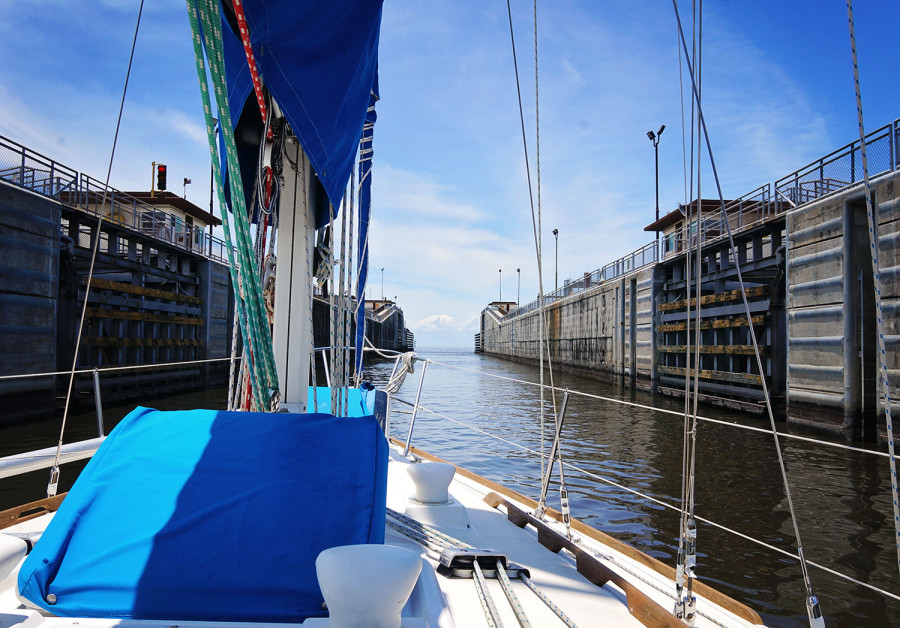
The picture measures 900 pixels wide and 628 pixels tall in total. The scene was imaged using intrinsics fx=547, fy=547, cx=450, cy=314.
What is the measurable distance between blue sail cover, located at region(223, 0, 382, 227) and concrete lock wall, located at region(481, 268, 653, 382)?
1692 cm

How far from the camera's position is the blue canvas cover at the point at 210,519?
61.6 inches

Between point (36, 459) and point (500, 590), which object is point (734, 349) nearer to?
point (500, 590)

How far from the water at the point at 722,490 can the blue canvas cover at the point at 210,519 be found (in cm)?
240

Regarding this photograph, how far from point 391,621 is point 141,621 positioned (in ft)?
2.45

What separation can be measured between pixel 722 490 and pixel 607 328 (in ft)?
53.2

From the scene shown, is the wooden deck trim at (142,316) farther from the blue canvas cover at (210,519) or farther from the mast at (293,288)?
the blue canvas cover at (210,519)

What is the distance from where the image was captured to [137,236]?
49.3 ft

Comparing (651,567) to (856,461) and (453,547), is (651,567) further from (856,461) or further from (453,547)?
(856,461)

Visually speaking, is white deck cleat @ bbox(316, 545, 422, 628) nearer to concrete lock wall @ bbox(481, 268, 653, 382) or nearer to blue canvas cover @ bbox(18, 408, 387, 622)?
blue canvas cover @ bbox(18, 408, 387, 622)

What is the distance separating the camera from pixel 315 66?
2.31m

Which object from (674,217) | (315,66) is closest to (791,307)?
(315,66)

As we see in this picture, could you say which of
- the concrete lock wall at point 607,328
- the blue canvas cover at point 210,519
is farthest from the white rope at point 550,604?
the concrete lock wall at point 607,328

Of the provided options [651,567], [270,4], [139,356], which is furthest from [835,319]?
[139,356]

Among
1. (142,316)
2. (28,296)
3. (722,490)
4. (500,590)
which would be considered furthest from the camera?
(142,316)
